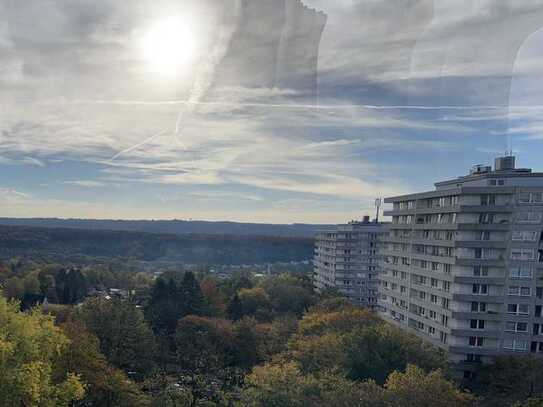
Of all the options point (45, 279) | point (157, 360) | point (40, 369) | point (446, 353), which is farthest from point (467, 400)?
point (45, 279)

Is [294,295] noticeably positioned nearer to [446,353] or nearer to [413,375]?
[446,353]

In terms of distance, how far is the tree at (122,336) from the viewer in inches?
648

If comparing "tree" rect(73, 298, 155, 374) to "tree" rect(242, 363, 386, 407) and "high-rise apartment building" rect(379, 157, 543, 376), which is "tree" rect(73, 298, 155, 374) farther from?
"high-rise apartment building" rect(379, 157, 543, 376)

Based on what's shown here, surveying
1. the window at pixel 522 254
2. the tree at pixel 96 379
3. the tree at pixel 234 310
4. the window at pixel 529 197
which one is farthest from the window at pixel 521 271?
the tree at pixel 234 310

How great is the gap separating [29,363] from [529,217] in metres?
16.1

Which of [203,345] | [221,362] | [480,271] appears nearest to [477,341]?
[480,271]

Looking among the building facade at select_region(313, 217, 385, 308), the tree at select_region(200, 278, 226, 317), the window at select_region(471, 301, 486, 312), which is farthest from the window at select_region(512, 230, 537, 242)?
Answer: the building facade at select_region(313, 217, 385, 308)

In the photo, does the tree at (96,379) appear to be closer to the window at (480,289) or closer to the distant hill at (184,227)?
the window at (480,289)

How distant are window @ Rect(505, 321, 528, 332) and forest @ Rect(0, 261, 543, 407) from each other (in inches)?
58.5

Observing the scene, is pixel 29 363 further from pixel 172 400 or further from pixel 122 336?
pixel 122 336

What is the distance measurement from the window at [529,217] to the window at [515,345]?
172 inches

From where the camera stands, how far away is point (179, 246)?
7481 centimetres

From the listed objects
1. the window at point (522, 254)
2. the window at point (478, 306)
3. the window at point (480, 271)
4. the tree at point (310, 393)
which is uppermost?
the window at point (522, 254)

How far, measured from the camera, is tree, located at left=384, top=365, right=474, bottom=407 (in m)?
9.51
